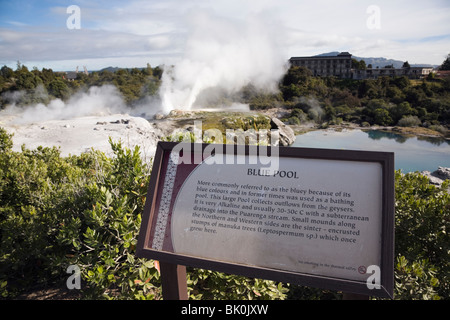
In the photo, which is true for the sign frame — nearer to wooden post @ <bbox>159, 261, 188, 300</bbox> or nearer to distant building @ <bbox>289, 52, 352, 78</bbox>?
wooden post @ <bbox>159, 261, 188, 300</bbox>

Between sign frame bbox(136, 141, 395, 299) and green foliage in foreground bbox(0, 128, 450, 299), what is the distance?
1.04ft

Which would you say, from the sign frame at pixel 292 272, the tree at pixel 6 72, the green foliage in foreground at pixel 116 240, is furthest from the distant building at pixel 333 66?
the sign frame at pixel 292 272

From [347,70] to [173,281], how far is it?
3038 cm

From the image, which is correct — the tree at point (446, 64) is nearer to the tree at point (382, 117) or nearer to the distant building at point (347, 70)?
the distant building at point (347, 70)

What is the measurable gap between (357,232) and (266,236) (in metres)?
0.40

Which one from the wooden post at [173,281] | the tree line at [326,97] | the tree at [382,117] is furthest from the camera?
the tree line at [326,97]

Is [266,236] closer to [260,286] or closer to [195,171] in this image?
[195,171]

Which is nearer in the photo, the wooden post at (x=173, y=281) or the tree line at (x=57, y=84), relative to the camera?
the wooden post at (x=173, y=281)

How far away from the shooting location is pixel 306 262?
1.39 m

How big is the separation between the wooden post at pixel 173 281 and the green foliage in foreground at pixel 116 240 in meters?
0.15

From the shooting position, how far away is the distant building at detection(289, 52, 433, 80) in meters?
27.2

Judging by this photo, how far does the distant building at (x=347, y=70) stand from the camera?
27.2m

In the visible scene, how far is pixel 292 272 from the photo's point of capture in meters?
1.38

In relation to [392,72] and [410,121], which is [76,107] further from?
[392,72]
